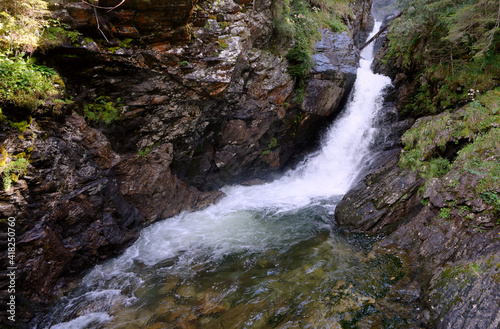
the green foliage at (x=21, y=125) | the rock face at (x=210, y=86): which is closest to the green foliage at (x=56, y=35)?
the rock face at (x=210, y=86)

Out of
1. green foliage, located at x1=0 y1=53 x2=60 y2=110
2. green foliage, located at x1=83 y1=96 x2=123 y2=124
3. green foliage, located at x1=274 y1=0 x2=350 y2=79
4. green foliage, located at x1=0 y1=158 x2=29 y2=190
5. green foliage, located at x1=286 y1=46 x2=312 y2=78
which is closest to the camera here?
green foliage, located at x1=0 y1=158 x2=29 y2=190

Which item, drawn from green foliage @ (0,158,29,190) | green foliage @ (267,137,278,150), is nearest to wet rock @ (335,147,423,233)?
green foliage @ (267,137,278,150)

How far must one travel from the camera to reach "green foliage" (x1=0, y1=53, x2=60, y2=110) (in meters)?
4.77

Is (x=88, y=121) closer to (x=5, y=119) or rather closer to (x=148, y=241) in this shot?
(x=5, y=119)

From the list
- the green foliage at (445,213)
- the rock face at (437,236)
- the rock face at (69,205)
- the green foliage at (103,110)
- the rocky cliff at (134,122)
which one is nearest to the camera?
the rock face at (437,236)

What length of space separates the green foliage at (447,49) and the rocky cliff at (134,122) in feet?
13.3

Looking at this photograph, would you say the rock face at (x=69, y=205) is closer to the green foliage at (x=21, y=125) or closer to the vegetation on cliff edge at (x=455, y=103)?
the green foliage at (x=21, y=125)

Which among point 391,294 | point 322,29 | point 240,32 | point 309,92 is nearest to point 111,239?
point 391,294

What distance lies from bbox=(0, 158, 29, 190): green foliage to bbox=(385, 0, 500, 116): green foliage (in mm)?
12812

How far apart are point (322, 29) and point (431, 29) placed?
561cm

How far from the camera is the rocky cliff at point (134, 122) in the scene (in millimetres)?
5289

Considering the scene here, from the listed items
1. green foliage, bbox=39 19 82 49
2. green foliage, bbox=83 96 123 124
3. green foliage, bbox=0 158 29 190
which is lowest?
green foliage, bbox=0 158 29 190

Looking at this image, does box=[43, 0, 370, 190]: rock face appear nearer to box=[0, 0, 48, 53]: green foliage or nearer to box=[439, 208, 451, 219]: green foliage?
box=[0, 0, 48, 53]: green foliage

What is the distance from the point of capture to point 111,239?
689 cm
